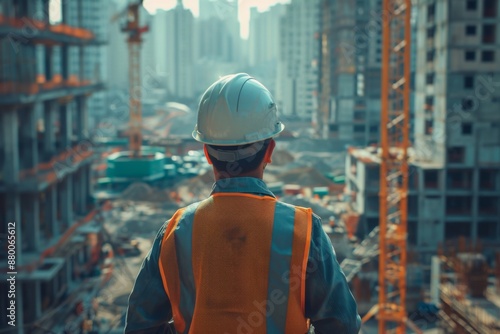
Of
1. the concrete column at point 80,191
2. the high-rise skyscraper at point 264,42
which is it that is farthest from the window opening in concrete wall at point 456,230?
the high-rise skyscraper at point 264,42

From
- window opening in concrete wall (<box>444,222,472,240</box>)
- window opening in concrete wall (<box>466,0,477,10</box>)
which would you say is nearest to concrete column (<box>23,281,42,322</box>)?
window opening in concrete wall (<box>444,222,472,240</box>)

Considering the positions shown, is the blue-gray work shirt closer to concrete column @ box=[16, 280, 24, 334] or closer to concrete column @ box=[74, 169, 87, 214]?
concrete column @ box=[16, 280, 24, 334]

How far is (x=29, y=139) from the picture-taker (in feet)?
71.3

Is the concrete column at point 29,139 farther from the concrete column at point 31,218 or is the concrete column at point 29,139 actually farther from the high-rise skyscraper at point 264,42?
the high-rise skyscraper at point 264,42

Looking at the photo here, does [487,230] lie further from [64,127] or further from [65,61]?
[65,61]

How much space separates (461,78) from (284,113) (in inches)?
2187

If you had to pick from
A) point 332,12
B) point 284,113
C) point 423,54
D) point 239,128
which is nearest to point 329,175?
point 332,12

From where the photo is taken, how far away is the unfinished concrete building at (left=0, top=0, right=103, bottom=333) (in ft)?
63.7

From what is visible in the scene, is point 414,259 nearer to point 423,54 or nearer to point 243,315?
point 423,54

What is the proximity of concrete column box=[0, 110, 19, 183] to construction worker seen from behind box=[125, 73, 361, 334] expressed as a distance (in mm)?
17763

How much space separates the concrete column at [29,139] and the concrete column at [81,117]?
6.49m

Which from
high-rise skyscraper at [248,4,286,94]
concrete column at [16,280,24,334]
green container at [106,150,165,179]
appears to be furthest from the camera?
high-rise skyscraper at [248,4,286,94]

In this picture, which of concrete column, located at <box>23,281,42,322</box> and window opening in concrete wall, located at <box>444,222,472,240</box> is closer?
concrete column, located at <box>23,281,42,322</box>

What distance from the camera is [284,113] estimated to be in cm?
8656
